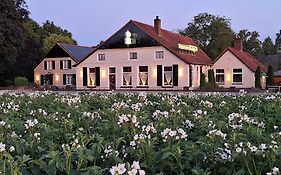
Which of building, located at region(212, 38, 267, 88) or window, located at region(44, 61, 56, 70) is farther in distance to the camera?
window, located at region(44, 61, 56, 70)

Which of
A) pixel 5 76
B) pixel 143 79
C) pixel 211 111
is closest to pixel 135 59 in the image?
pixel 143 79

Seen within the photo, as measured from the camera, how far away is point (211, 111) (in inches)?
305

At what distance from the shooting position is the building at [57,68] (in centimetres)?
6838

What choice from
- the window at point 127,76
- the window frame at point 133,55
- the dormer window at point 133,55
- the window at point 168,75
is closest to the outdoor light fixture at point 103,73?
the window at point 127,76

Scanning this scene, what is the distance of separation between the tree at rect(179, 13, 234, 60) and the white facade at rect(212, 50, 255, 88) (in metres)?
15.5

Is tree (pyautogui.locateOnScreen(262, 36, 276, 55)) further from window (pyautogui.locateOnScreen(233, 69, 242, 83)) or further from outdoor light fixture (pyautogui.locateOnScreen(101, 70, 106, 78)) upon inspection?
outdoor light fixture (pyautogui.locateOnScreen(101, 70, 106, 78))

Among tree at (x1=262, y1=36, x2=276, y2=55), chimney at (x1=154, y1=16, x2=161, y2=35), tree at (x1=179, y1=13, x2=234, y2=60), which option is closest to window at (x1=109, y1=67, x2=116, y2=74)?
chimney at (x1=154, y1=16, x2=161, y2=35)

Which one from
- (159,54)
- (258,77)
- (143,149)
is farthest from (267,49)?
(143,149)

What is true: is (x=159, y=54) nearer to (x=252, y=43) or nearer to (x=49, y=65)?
(x=49, y=65)

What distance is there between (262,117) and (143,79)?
44290mm

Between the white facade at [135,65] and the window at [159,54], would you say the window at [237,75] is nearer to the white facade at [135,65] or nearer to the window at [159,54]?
the white facade at [135,65]

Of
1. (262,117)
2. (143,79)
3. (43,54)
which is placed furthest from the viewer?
(43,54)

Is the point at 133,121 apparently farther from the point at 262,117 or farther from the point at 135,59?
the point at 135,59

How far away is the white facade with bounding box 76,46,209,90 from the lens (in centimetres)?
4872
